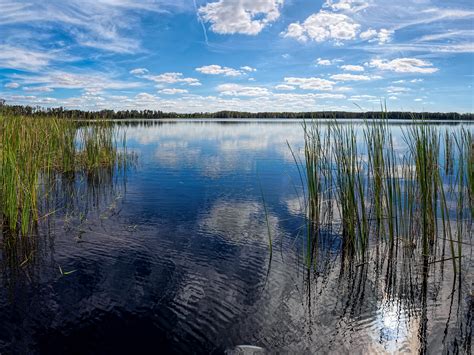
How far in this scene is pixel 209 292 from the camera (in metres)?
4.07

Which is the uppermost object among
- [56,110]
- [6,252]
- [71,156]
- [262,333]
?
[56,110]

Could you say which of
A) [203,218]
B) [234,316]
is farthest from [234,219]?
[234,316]

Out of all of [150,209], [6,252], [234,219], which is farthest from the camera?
[150,209]

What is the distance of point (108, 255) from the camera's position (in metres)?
5.05

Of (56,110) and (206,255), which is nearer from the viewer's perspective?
(206,255)

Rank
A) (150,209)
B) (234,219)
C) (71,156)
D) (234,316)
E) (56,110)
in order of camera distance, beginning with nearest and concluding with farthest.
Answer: (234,316) < (234,219) < (150,209) < (71,156) < (56,110)

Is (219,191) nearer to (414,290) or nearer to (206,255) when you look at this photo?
(206,255)

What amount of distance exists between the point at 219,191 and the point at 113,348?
6361 millimetres

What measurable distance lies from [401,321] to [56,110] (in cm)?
1583

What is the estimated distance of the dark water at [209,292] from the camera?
3.23 meters

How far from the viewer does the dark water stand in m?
3.23

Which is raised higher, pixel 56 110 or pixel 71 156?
pixel 56 110

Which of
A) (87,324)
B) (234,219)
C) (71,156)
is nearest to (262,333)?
(87,324)

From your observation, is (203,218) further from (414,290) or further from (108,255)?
(414,290)
